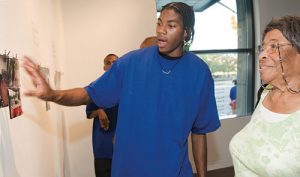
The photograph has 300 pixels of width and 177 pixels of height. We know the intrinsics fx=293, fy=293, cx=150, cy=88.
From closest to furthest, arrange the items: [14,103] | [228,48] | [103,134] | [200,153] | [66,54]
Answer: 1. [14,103]
2. [200,153]
3. [103,134]
4. [66,54]
5. [228,48]

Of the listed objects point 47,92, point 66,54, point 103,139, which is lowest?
point 103,139

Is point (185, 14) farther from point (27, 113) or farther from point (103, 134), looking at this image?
point (103, 134)

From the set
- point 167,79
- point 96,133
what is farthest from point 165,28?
point 96,133

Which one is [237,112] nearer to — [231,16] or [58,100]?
[231,16]

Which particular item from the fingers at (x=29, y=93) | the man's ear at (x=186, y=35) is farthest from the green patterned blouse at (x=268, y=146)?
the fingers at (x=29, y=93)

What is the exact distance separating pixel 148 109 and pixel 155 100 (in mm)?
53

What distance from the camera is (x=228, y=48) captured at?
4.16 metres

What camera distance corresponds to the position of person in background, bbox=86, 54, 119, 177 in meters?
2.20

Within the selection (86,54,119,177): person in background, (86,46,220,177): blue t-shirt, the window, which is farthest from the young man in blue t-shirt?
the window

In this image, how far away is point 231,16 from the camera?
4.16m

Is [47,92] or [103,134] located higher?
[47,92]

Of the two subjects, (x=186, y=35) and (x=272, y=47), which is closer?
(x=272, y=47)

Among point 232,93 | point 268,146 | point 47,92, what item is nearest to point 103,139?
point 47,92

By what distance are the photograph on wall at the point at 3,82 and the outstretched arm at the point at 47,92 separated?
0.08 metres
